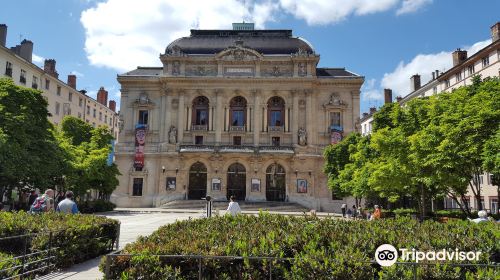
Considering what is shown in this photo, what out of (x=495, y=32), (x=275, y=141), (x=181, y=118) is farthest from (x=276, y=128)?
(x=495, y=32)

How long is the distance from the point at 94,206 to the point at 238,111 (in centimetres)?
2753

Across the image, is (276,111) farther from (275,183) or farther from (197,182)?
(197,182)

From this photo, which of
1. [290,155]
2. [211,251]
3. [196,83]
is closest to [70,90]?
[196,83]

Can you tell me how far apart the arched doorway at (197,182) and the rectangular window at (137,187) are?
746 cm

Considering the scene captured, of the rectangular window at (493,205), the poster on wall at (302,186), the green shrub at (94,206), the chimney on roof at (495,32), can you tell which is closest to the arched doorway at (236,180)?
the poster on wall at (302,186)

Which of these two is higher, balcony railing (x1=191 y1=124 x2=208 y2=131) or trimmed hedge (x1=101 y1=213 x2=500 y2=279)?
balcony railing (x1=191 y1=124 x2=208 y2=131)

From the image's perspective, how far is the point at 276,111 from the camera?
208 feet

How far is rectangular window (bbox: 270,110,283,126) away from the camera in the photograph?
62909 millimetres

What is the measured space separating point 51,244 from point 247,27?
6408cm

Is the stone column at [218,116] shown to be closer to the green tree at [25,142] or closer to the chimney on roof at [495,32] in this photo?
the green tree at [25,142]

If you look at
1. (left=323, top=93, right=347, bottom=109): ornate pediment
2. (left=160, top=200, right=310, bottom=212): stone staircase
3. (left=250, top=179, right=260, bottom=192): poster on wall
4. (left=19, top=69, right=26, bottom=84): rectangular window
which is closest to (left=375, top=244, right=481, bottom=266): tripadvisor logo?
(left=160, top=200, right=310, bottom=212): stone staircase

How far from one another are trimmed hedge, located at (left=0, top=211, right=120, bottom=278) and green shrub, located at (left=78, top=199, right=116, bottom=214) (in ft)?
92.0

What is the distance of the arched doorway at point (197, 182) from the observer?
60125mm

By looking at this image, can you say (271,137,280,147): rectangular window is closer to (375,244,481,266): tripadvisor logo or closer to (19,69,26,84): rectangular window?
(19,69,26,84): rectangular window
